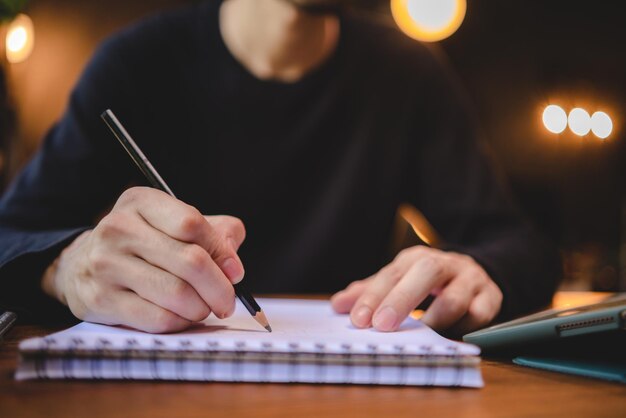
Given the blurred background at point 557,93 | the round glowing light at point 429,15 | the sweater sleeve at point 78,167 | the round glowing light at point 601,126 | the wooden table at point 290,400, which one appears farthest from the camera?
the blurred background at point 557,93

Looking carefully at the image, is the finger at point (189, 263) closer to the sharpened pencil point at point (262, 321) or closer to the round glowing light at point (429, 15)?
the sharpened pencil point at point (262, 321)

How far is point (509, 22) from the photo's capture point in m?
4.30

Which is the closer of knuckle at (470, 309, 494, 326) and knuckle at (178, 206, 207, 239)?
knuckle at (178, 206, 207, 239)

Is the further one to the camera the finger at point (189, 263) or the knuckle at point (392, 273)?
the knuckle at point (392, 273)

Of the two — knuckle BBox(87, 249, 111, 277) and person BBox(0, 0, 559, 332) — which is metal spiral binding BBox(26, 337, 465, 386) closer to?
knuckle BBox(87, 249, 111, 277)

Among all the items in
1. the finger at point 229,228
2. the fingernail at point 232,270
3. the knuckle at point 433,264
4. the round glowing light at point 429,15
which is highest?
the round glowing light at point 429,15

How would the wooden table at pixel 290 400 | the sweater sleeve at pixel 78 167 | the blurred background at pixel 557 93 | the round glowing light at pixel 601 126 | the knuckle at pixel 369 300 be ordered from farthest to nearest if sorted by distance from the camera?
the blurred background at pixel 557 93 → the round glowing light at pixel 601 126 → the sweater sleeve at pixel 78 167 → the knuckle at pixel 369 300 → the wooden table at pixel 290 400

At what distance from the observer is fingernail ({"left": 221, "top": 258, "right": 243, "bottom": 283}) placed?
45cm

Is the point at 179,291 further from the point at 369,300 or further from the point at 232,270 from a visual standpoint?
the point at 369,300

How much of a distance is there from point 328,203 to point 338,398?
778 millimetres

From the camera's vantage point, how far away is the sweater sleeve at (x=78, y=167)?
0.88 meters

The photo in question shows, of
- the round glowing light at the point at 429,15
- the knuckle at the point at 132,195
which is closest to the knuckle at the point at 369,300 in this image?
the knuckle at the point at 132,195

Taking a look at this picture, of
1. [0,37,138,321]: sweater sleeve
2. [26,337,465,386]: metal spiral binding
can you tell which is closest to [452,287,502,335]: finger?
[26,337,465,386]: metal spiral binding

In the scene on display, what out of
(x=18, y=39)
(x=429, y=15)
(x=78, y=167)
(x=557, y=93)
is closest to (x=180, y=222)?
(x=78, y=167)
